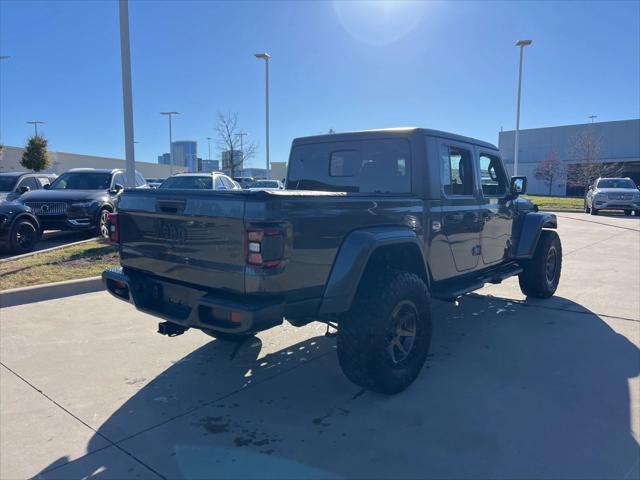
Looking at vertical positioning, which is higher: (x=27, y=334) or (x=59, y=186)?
(x=59, y=186)

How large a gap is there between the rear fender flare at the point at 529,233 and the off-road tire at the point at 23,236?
324 inches

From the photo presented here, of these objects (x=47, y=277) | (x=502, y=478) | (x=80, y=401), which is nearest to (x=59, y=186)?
(x=47, y=277)

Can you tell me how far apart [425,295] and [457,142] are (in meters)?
1.70

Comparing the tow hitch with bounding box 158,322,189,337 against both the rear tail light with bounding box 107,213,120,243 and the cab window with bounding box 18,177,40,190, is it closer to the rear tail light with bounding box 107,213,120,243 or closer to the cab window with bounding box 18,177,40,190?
the rear tail light with bounding box 107,213,120,243

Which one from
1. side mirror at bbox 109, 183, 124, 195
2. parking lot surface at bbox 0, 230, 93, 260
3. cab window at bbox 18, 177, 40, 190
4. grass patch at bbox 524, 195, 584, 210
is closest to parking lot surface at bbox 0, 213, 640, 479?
parking lot surface at bbox 0, 230, 93, 260

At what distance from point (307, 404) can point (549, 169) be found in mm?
48159

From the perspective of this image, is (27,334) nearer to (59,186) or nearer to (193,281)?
(193,281)

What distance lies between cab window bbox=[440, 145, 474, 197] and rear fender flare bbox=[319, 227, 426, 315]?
1370mm

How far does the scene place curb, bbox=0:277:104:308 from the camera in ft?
19.9

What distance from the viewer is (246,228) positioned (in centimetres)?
291

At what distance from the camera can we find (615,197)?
20328 mm

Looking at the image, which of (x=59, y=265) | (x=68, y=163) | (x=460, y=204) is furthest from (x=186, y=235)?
(x=68, y=163)

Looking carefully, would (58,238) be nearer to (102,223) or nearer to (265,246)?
(102,223)

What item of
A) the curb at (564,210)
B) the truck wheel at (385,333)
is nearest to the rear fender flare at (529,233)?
the truck wheel at (385,333)
